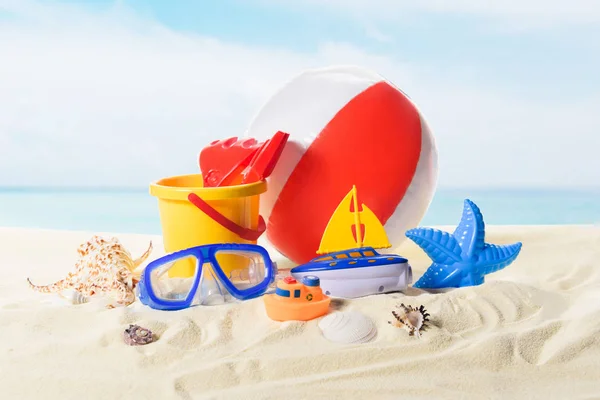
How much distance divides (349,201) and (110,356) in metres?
1.21

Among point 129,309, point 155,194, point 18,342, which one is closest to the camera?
point 18,342

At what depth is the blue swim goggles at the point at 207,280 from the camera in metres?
2.55

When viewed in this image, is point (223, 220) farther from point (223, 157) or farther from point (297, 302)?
point (297, 302)

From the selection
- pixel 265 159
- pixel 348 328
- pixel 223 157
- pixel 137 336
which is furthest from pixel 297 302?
pixel 223 157

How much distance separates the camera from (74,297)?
2.68 metres

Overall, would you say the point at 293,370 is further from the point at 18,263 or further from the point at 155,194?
the point at 18,263

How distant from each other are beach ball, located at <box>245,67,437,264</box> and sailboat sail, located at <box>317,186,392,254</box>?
0.26 m

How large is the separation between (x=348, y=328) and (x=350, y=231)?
→ 2.38ft

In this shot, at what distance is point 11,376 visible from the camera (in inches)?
76.4

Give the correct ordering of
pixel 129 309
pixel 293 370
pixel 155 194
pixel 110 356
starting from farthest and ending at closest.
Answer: pixel 155 194 → pixel 129 309 → pixel 110 356 → pixel 293 370

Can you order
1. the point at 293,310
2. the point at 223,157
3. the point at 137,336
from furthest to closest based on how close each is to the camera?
the point at 223,157 < the point at 293,310 < the point at 137,336

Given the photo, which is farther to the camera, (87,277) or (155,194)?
(155,194)

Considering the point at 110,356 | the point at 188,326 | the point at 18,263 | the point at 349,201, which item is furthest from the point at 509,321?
the point at 18,263

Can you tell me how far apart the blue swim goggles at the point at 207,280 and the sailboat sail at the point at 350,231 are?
27 cm
